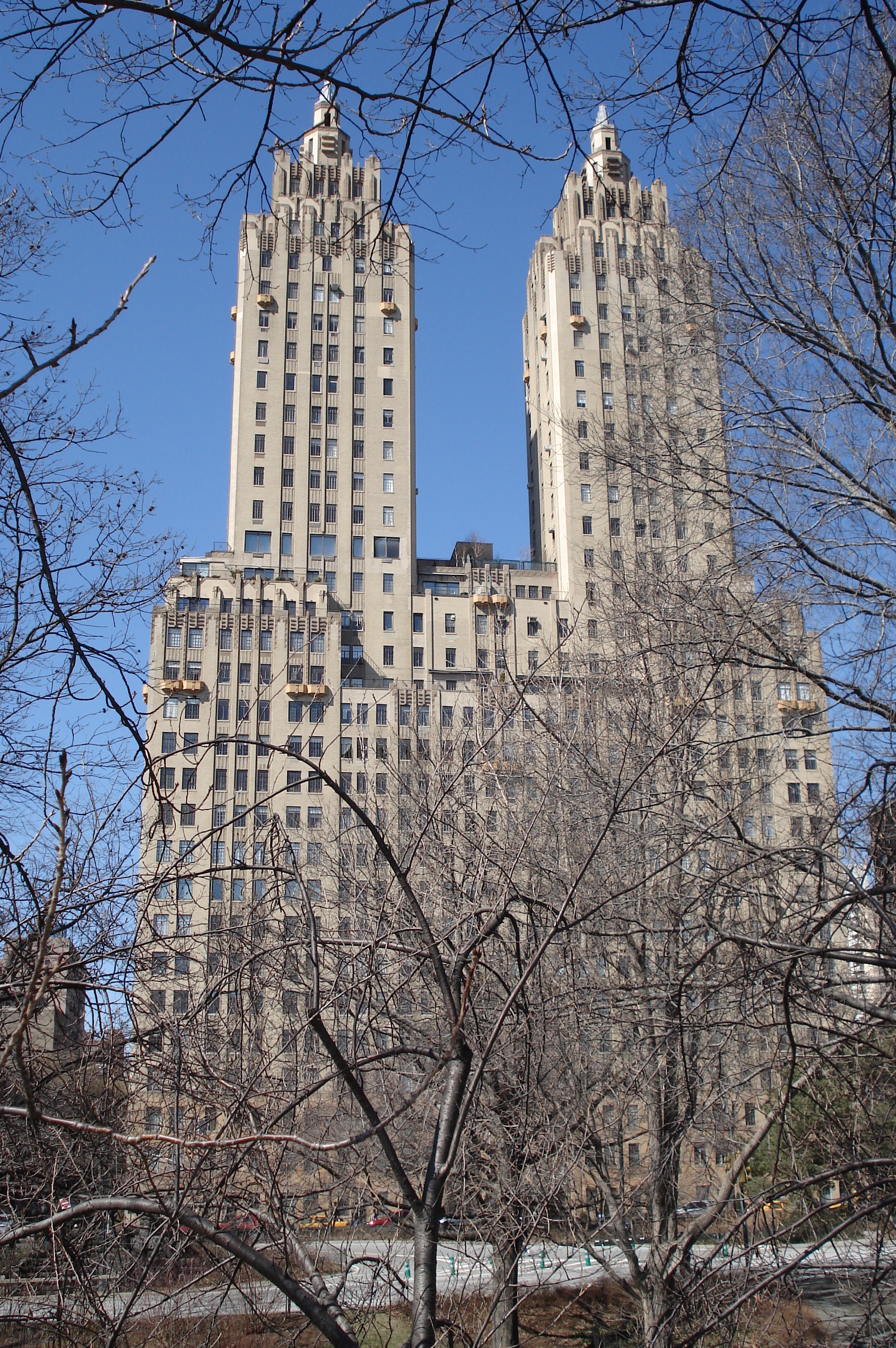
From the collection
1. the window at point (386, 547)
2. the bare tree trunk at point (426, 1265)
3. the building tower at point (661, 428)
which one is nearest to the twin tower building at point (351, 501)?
the window at point (386, 547)

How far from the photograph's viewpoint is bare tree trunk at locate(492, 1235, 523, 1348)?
141 inches

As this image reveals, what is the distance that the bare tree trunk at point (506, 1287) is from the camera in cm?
358

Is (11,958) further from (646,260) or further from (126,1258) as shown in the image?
(646,260)

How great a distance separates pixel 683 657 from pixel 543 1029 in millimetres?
5162

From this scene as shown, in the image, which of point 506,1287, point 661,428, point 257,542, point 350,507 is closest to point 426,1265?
point 506,1287

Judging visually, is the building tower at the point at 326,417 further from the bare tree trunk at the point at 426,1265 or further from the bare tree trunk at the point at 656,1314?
the bare tree trunk at the point at 426,1265

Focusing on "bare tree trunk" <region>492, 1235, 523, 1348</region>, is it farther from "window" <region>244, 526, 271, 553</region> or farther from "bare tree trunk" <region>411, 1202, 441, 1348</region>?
"window" <region>244, 526, 271, 553</region>

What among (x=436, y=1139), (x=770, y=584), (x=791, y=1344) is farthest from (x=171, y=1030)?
(x=770, y=584)

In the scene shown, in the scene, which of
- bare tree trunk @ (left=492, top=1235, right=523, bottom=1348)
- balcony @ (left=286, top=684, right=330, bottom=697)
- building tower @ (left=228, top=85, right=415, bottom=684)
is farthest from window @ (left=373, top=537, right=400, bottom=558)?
bare tree trunk @ (left=492, top=1235, right=523, bottom=1348)

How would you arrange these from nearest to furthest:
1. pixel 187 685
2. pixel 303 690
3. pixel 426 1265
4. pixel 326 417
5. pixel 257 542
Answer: pixel 426 1265 → pixel 303 690 → pixel 187 685 → pixel 257 542 → pixel 326 417

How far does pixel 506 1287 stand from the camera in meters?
3.92

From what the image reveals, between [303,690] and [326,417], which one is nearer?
[303,690]

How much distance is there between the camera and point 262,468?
223 ft

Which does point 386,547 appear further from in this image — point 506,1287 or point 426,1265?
point 426,1265
